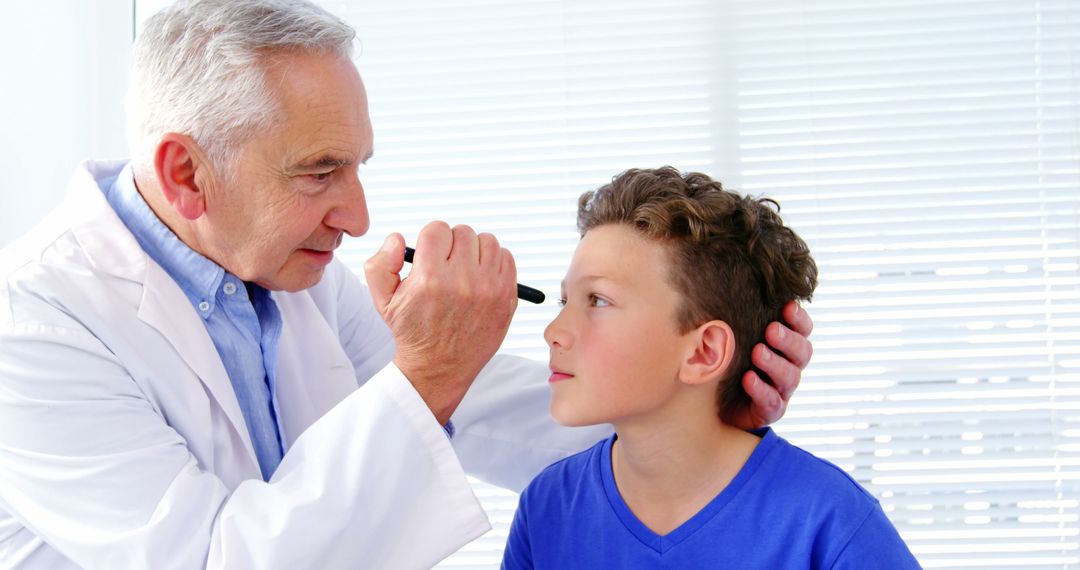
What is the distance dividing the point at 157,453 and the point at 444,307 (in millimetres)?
364

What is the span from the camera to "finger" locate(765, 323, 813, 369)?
4.29 ft

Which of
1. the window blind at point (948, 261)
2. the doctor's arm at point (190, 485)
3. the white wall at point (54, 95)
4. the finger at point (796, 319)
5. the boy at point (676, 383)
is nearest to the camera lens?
the doctor's arm at point (190, 485)

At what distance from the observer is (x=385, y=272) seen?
45.4 inches

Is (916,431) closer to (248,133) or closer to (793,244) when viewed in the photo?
(793,244)

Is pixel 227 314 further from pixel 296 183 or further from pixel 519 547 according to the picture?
pixel 519 547

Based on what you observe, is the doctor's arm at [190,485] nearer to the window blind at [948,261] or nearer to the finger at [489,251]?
the finger at [489,251]

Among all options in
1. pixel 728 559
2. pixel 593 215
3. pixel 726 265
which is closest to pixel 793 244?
pixel 726 265

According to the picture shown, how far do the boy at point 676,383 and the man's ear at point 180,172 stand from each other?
0.50 m

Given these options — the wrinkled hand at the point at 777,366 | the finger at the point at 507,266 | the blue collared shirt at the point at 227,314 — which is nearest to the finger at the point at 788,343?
the wrinkled hand at the point at 777,366

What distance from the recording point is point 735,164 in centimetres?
200

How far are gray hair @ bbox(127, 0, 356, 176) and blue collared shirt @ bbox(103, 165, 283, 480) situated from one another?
11 cm

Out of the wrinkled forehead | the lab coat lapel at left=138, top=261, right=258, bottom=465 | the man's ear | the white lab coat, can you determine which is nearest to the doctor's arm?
the white lab coat

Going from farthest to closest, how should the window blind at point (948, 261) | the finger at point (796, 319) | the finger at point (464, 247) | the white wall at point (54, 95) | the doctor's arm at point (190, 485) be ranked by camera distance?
the white wall at point (54, 95) → the window blind at point (948, 261) → the finger at point (796, 319) → the finger at point (464, 247) → the doctor's arm at point (190, 485)

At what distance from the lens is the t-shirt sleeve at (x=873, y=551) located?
1152 millimetres
